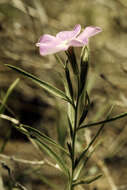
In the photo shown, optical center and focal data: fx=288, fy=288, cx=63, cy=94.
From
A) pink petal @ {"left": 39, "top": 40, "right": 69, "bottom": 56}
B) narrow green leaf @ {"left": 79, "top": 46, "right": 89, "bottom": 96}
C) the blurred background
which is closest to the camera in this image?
pink petal @ {"left": 39, "top": 40, "right": 69, "bottom": 56}

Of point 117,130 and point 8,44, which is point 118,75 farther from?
point 8,44

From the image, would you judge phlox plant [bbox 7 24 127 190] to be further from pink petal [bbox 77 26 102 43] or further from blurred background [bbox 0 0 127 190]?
blurred background [bbox 0 0 127 190]

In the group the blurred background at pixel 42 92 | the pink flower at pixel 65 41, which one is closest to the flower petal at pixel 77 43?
the pink flower at pixel 65 41

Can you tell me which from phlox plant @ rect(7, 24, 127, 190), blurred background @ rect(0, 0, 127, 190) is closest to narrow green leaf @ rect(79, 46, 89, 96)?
phlox plant @ rect(7, 24, 127, 190)

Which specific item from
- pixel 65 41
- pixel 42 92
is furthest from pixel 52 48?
pixel 42 92

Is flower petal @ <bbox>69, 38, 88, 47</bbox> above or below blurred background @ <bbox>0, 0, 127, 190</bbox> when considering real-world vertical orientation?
above

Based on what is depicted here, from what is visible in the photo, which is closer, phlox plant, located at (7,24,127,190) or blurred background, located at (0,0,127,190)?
phlox plant, located at (7,24,127,190)

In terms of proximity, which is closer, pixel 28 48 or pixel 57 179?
pixel 57 179

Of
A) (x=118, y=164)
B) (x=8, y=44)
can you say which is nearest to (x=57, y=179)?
(x=118, y=164)
